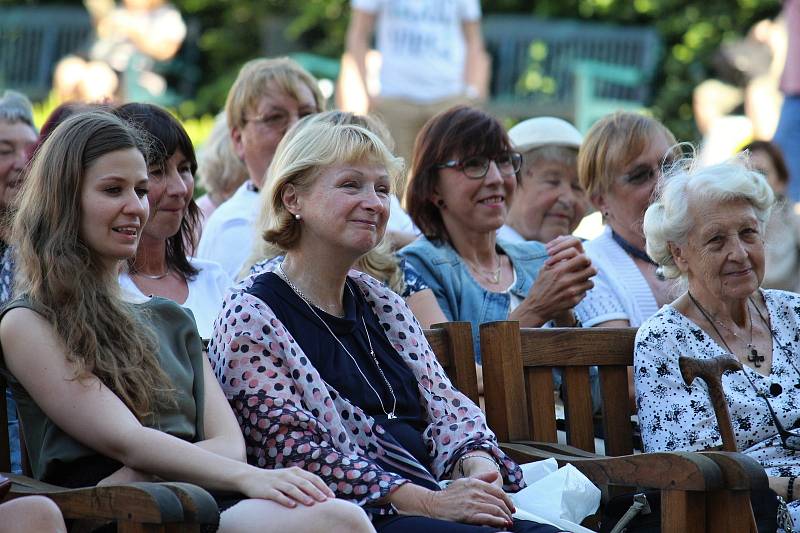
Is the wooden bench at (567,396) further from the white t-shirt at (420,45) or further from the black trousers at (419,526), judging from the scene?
the white t-shirt at (420,45)

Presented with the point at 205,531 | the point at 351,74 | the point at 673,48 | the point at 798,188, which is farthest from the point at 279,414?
the point at 673,48

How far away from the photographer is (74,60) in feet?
33.1

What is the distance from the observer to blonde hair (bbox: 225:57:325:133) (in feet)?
17.4

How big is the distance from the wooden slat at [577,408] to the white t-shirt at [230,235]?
4.95 feet

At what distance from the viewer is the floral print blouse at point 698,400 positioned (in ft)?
12.5

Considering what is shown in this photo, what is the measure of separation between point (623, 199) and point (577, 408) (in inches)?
50.7

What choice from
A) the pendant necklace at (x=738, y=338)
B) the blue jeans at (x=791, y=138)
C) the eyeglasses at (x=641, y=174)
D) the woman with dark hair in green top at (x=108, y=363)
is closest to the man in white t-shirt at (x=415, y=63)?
the blue jeans at (x=791, y=138)

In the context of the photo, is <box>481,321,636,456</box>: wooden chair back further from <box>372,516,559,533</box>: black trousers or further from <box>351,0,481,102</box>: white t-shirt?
<box>351,0,481,102</box>: white t-shirt

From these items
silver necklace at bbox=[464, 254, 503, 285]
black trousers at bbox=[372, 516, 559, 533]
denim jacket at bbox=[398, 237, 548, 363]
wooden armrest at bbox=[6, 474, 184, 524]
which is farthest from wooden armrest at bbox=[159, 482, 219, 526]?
silver necklace at bbox=[464, 254, 503, 285]

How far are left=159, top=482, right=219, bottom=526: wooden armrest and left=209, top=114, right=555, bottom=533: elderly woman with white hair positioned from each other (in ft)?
1.60

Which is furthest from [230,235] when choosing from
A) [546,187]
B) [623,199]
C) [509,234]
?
[623,199]

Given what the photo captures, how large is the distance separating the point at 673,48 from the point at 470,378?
8736mm

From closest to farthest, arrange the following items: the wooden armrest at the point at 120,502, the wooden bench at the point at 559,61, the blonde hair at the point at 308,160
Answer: the wooden armrest at the point at 120,502, the blonde hair at the point at 308,160, the wooden bench at the point at 559,61

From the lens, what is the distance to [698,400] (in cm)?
383
